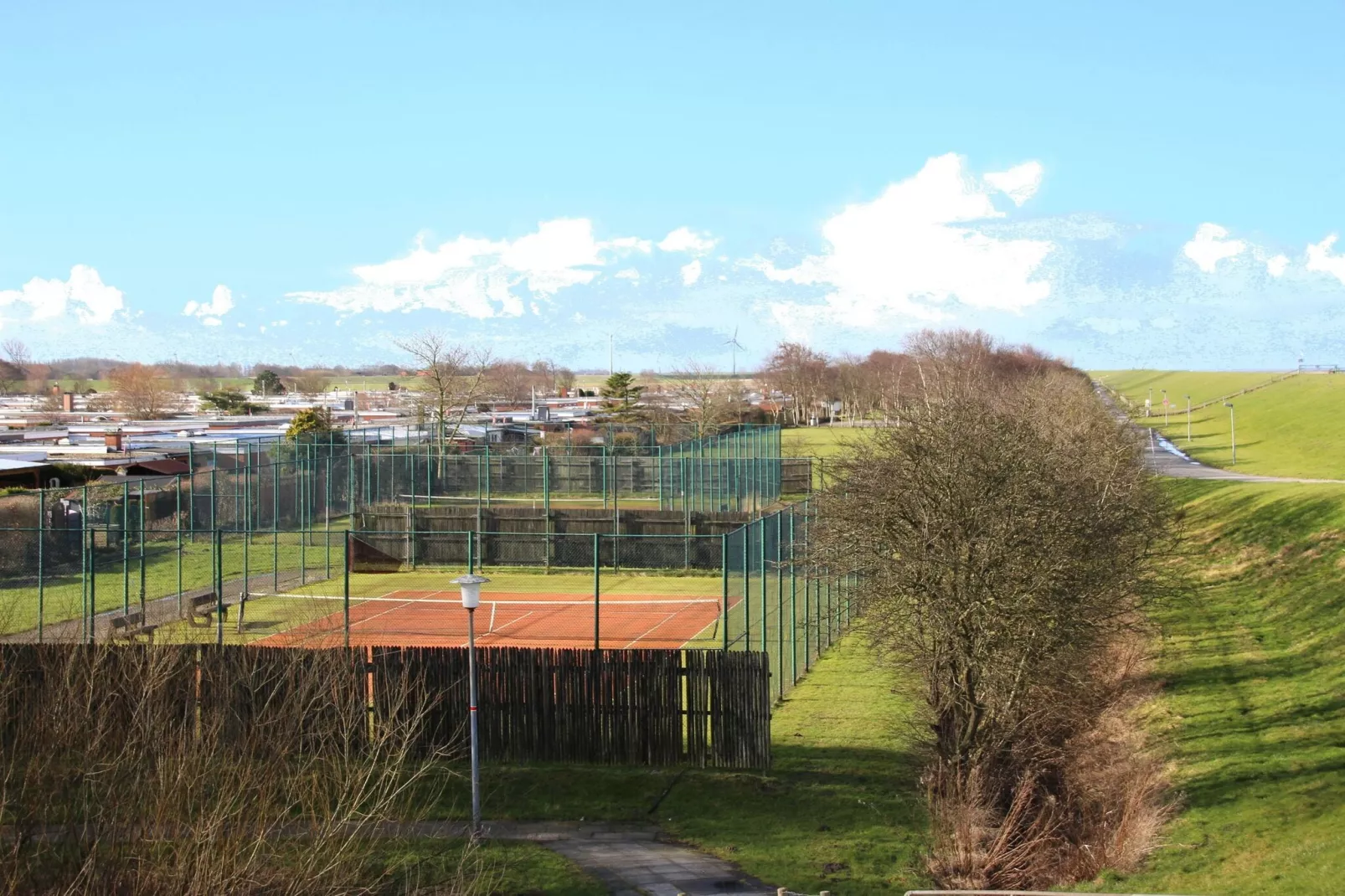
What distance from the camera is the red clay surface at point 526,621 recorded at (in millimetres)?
→ 26562

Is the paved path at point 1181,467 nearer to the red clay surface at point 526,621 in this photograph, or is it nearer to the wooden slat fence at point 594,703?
the red clay surface at point 526,621

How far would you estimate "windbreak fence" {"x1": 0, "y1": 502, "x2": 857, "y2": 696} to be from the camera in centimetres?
2245

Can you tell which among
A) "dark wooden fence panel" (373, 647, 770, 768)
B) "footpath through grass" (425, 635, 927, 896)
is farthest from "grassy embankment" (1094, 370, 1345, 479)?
"dark wooden fence panel" (373, 647, 770, 768)

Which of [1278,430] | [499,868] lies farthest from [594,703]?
[1278,430]

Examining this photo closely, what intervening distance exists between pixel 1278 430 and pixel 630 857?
312ft

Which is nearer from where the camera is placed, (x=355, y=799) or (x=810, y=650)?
(x=355, y=799)

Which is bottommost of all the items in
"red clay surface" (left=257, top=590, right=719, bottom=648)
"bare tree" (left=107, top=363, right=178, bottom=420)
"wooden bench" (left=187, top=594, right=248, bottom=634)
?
"red clay surface" (left=257, top=590, right=719, bottom=648)

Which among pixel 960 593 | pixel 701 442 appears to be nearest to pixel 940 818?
pixel 960 593

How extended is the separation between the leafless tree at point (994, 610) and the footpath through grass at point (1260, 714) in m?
0.84

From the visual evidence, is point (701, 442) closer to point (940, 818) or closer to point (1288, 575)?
point (1288, 575)

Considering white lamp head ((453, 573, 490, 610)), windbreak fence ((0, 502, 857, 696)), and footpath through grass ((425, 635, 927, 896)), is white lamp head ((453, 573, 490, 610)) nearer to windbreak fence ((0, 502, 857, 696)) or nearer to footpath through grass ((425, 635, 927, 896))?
footpath through grass ((425, 635, 927, 896))

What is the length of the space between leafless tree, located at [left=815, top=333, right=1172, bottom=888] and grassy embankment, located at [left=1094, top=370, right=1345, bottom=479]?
45749 mm

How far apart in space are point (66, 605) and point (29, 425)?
69.1 m

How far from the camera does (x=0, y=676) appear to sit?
1125 centimetres
